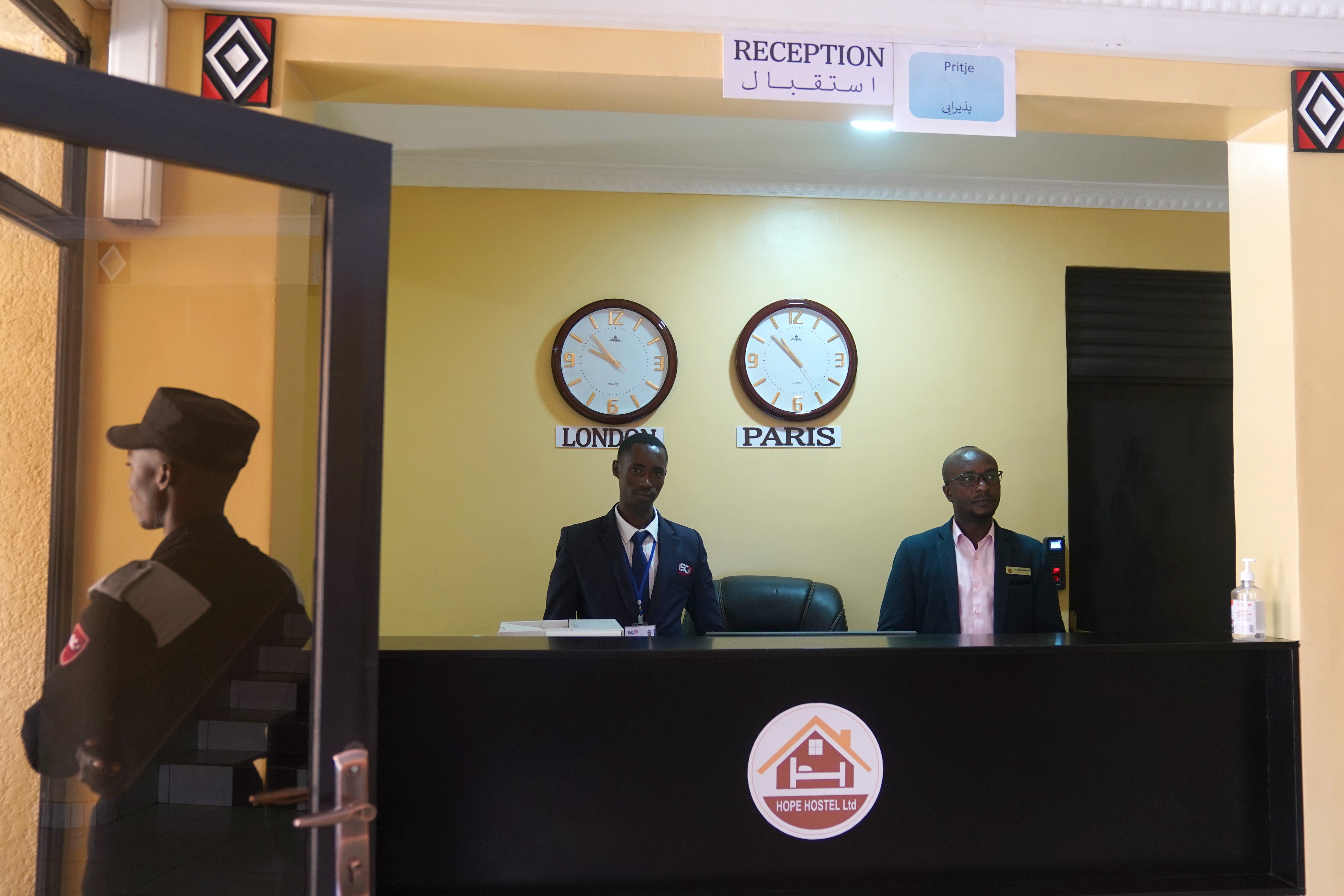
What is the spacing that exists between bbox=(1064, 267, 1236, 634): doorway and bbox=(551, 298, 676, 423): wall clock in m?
1.98

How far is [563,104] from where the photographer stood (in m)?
2.45

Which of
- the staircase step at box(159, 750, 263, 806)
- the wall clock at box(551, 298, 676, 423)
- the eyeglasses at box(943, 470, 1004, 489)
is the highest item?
the wall clock at box(551, 298, 676, 423)

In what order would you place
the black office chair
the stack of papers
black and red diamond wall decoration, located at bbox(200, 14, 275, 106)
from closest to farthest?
black and red diamond wall decoration, located at bbox(200, 14, 275, 106) < the stack of papers < the black office chair

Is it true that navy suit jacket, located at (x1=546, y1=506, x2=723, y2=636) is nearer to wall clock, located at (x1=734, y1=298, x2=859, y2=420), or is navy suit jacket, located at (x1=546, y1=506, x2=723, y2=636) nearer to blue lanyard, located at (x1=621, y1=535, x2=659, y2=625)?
blue lanyard, located at (x1=621, y1=535, x2=659, y2=625)

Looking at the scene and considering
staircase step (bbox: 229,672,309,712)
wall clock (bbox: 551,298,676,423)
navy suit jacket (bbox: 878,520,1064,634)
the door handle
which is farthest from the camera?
wall clock (bbox: 551,298,676,423)

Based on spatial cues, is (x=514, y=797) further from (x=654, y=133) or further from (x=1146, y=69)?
(x=654, y=133)

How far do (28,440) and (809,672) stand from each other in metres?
1.60

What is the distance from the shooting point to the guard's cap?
5.30ft

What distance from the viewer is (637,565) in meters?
3.42

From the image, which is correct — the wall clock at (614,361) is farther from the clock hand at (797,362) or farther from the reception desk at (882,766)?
the reception desk at (882,766)

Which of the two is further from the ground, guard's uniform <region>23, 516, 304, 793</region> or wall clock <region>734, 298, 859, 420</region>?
wall clock <region>734, 298, 859, 420</region>

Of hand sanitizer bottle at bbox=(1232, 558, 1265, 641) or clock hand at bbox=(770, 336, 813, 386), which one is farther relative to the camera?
clock hand at bbox=(770, 336, 813, 386)

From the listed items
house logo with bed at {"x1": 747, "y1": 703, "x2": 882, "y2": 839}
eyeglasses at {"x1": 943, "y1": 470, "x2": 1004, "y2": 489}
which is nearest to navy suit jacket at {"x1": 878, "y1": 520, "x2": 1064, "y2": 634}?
eyeglasses at {"x1": 943, "y1": 470, "x2": 1004, "y2": 489}

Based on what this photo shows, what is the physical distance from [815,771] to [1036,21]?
1906mm
